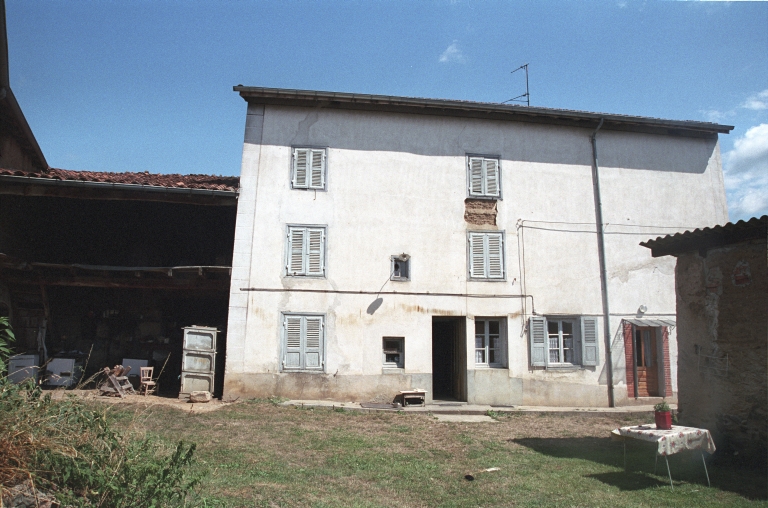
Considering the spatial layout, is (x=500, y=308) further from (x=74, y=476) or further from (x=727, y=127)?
(x=74, y=476)

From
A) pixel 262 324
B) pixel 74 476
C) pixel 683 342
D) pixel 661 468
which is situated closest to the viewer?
pixel 74 476

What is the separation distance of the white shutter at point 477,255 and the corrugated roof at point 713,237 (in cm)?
477

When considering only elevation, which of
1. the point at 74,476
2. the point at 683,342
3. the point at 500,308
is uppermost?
the point at 500,308

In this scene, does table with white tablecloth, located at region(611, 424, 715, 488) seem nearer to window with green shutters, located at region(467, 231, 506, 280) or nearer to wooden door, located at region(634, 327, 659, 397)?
window with green shutters, located at region(467, 231, 506, 280)

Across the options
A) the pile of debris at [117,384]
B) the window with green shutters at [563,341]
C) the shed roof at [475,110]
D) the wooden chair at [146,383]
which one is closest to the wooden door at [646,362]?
the window with green shutters at [563,341]

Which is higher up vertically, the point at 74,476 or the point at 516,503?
the point at 74,476

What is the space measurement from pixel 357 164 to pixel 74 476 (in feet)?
33.5

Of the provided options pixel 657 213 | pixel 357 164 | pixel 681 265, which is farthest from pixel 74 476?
pixel 657 213

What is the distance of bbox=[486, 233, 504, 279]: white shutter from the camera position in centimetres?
1337

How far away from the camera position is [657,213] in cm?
1438

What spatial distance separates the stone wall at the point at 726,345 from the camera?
7.14m

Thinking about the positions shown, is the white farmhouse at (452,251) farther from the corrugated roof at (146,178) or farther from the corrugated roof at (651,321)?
the corrugated roof at (146,178)

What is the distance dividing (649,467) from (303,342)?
779 centimetres

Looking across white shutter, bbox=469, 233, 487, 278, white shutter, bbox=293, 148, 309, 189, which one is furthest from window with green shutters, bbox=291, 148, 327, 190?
white shutter, bbox=469, 233, 487, 278
